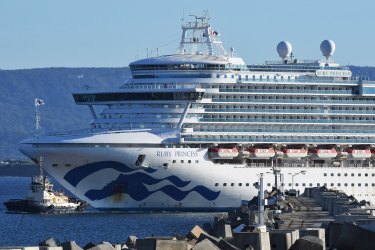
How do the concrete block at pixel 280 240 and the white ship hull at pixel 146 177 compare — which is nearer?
the concrete block at pixel 280 240

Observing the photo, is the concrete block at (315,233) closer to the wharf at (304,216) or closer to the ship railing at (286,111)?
the wharf at (304,216)

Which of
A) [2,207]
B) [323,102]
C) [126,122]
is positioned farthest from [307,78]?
[2,207]

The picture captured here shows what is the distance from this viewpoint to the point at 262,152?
78.2 meters

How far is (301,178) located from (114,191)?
10.4 meters

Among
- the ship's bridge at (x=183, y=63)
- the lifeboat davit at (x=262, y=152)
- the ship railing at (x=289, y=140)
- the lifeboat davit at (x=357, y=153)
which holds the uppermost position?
the ship's bridge at (x=183, y=63)

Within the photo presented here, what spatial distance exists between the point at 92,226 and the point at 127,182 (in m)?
9.07

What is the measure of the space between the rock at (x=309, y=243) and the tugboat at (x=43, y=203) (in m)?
52.6

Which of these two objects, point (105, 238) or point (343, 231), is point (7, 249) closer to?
point (343, 231)

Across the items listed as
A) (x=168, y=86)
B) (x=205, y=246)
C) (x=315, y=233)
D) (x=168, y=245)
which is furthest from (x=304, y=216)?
(x=168, y=86)

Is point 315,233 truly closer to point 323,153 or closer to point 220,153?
point 220,153

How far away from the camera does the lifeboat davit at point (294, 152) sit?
79.2 m

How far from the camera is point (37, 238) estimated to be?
193 ft

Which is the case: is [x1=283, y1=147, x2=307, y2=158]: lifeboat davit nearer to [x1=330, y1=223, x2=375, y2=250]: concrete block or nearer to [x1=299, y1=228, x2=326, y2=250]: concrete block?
[x1=299, y1=228, x2=326, y2=250]: concrete block

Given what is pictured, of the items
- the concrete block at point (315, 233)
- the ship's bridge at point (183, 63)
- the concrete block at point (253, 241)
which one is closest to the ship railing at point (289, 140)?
the ship's bridge at point (183, 63)
